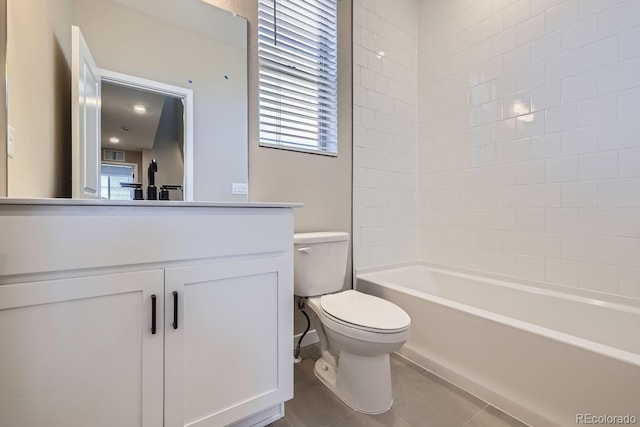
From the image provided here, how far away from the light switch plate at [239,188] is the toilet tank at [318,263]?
38cm

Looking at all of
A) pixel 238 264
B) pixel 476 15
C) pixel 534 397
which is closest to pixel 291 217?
pixel 238 264

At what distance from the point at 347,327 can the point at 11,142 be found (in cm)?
135

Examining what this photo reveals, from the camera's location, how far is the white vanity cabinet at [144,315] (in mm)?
708

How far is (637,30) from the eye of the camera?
1344 mm

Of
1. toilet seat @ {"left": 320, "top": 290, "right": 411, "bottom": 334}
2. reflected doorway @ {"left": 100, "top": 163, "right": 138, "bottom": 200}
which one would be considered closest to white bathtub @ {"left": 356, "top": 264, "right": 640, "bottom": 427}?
toilet seat @ {"left": 320, "top": 290, "right": 411, "bottom": 334}

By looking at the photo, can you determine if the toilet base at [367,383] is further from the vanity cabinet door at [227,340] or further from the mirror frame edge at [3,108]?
the mirror frame edge at [3,108]

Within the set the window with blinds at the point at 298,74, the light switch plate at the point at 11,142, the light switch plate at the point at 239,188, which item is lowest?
the light switch plate at the point at 239,188

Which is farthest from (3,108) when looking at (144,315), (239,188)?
(239,188)

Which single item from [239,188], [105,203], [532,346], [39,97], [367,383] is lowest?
[367,383]

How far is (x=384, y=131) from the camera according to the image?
7.20 feet

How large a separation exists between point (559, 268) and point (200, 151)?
7.06 ft

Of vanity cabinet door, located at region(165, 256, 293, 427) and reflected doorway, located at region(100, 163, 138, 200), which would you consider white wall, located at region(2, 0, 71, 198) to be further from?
vanity cabinet door, located at region(165, 256, 293, 427)

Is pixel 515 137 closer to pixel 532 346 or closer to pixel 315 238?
pixel 532 346

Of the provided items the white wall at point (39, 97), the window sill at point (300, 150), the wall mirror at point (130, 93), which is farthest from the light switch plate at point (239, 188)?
the white wall at point (39, 97)
